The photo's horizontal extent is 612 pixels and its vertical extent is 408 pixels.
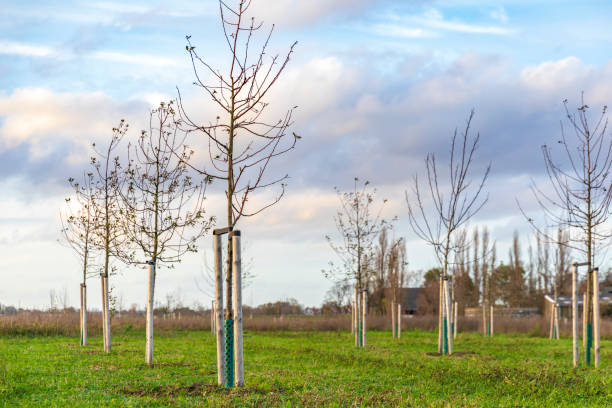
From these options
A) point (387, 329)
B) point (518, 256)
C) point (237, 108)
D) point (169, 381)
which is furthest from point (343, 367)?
point (518, 256)

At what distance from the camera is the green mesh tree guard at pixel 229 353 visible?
336 inches

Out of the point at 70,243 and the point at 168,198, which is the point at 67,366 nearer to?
the point at 168,198

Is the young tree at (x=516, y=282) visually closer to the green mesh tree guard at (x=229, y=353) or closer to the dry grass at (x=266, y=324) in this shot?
the dry grass at (x=266, y=324)

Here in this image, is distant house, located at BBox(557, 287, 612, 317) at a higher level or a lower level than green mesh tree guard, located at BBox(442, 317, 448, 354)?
lower

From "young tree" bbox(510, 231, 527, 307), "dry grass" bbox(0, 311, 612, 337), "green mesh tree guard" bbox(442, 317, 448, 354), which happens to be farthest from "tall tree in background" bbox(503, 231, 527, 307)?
"green mesh tree guard" bbox(442, 317, 448, 354)

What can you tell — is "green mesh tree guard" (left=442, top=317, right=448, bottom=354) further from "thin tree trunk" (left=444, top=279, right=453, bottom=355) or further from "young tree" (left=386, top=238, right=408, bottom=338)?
"young tree" (left=386, top=238, right=408, bottom=338)

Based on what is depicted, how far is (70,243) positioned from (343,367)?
12014 mm

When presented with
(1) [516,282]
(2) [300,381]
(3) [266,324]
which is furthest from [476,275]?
(2) [300,381]

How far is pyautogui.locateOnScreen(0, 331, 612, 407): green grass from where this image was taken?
8.16 metres

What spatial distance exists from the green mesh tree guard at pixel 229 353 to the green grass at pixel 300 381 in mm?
206

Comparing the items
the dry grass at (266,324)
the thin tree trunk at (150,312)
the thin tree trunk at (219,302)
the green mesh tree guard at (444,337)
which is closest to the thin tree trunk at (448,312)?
the green mesh tree guard at (444,337)

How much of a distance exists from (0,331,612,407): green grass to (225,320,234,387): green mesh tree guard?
0.68 ft

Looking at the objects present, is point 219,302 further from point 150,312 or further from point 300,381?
point 150,312

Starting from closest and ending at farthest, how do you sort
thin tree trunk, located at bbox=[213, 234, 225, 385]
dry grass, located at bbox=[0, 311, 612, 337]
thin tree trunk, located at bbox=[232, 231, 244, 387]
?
thin tree trunk, located at bbox=[232, 231, 244, 387]
thin tree trunk, located at bbox=[213, 234, 225, 385]
dry grass, located at bbox=[0, 311, 612, 337]
